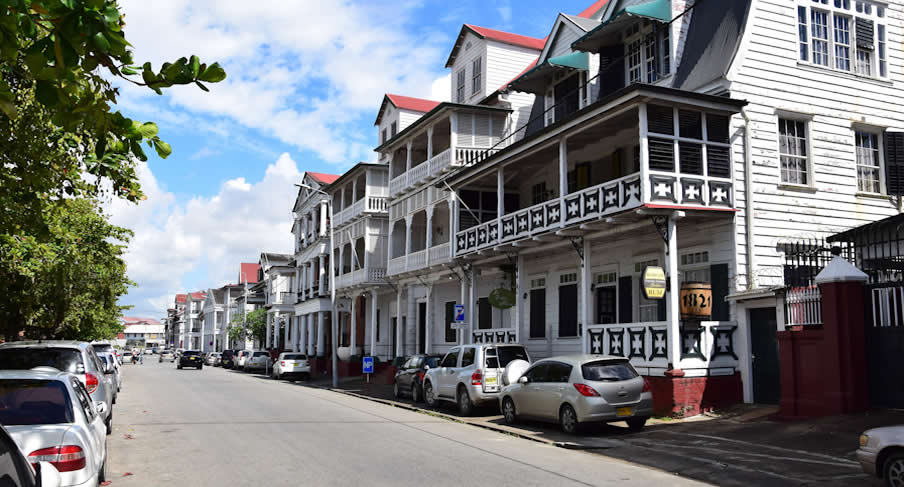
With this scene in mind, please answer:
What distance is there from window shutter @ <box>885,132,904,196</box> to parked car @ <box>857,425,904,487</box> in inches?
551

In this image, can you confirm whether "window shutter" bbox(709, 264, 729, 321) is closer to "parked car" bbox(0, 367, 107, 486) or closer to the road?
the road

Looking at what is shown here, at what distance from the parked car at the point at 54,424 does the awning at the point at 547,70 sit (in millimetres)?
18406

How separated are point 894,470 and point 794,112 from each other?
13023 millimetres

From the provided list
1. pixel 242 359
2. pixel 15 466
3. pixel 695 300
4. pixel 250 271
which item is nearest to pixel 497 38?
pixel 695 300

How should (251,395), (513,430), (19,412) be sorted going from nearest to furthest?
(19,412) < (513,430) < (251,395)

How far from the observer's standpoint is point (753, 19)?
756 inches

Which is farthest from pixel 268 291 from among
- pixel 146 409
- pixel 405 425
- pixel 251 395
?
pixel 405 425

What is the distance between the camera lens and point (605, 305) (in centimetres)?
2231

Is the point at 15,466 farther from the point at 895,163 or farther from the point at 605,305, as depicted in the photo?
the point at 895,163

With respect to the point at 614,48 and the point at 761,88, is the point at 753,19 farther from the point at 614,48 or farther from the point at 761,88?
the point at 614,48

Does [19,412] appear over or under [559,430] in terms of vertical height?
over

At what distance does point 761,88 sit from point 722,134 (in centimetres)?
174

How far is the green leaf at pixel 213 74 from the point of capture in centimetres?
478

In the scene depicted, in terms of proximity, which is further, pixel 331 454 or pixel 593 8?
pixel 593 8
